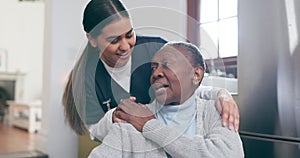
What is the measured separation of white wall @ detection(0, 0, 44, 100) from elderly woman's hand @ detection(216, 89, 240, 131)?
235 inches

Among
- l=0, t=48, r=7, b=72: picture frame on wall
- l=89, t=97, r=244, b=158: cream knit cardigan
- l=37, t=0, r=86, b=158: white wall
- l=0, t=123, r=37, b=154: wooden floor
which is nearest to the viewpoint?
l=89, t=97, r=244, b=158: cream knit cardigan

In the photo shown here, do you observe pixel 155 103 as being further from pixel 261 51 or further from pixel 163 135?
pixel 261 51

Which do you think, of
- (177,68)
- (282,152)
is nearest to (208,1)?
(177,68)

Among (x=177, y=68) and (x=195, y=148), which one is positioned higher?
(x=177, y=68)

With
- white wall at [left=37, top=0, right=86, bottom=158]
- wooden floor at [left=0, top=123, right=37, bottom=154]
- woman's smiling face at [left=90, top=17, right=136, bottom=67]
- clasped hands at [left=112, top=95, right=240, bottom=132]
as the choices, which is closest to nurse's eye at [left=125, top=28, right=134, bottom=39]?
woman's smiling face at [left=90, top=17, right=136, bottom=67]

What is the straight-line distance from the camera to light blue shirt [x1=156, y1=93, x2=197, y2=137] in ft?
1.82

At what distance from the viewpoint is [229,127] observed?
557 millimetres

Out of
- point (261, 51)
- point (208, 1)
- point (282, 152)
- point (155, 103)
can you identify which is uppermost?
point (208, 1)

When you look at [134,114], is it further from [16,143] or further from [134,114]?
[16,143]

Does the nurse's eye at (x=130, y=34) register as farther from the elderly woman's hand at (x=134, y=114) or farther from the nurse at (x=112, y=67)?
the elderly woman's hand at (x=134, y=114)

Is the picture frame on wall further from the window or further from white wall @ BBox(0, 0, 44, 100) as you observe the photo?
the window

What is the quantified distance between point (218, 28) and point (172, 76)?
0.20m

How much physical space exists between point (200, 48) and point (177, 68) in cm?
5

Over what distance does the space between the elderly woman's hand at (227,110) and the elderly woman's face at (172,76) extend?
0.22 ft
